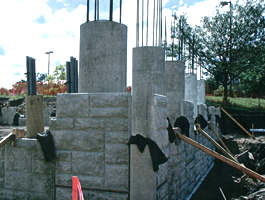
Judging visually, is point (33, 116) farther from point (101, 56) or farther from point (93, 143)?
point (101, 56)

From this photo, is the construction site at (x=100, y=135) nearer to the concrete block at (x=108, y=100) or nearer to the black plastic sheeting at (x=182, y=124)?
the concrete block at (x=108, y=100)

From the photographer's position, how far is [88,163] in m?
5.08

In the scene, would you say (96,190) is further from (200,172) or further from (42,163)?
(200,172)

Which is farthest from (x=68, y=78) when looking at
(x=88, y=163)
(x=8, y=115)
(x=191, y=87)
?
(x=8, y=115)

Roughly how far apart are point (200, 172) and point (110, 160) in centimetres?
641

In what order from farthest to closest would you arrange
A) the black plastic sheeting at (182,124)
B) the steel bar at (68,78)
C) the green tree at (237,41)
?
the green tree at (237,41) < the black plastic sheeting at (182,124) < the steel bar at (68,78)

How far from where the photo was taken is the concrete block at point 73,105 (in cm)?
511

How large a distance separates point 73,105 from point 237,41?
24416mm

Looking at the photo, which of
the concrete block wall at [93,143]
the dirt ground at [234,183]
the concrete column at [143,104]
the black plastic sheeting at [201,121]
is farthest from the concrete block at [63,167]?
the black plastic sheeting at [201,121]

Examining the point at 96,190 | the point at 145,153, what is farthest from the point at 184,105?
the point at 96,190

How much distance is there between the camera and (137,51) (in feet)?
20.7

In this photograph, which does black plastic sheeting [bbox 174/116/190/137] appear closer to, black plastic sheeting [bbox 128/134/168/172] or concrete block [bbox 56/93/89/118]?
black plastic sheeting [bbox 128/134/168/172]

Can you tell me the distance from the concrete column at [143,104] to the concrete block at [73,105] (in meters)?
0.97

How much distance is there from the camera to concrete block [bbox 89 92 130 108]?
490cm
